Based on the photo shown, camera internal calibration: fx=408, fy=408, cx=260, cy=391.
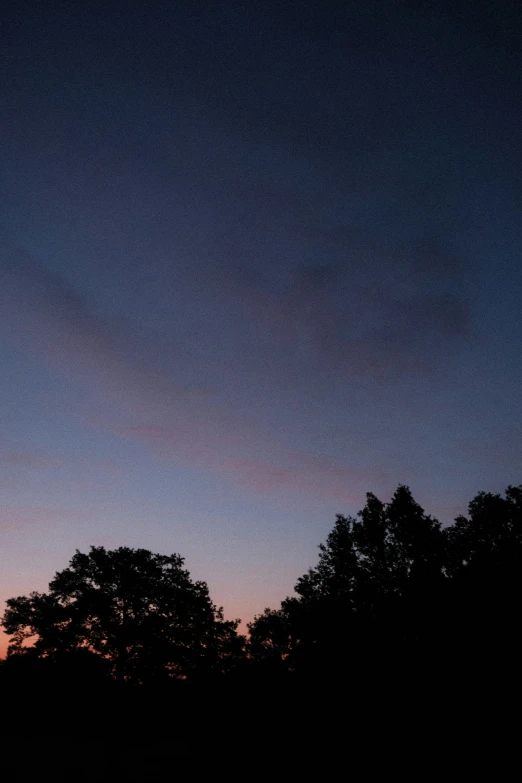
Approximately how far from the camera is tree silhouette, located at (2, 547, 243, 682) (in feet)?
117

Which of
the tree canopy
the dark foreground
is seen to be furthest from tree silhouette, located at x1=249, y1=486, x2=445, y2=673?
the dark foreground

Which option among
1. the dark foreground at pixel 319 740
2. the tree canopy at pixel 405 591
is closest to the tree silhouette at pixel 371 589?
the tree canopy at pixel 405 591

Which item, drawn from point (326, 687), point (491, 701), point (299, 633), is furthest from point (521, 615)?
point (299, 633)

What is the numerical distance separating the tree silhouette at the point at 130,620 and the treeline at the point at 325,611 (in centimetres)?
9

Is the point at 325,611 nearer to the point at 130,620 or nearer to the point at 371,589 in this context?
the point at 371,589

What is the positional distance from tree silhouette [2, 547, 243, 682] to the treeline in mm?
90

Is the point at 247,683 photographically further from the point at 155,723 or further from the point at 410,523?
the point at 410,523

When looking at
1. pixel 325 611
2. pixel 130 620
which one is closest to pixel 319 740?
pixel 325 611

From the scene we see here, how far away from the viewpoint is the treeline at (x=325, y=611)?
85.8 feet

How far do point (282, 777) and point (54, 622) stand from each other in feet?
89.5

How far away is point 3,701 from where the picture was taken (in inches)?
1220

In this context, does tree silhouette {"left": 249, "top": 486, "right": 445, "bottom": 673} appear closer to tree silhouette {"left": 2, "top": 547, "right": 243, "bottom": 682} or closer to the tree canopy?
the tree canopy

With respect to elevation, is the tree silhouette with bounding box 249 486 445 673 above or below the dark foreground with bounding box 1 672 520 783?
above

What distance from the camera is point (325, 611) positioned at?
3662 centimetres
